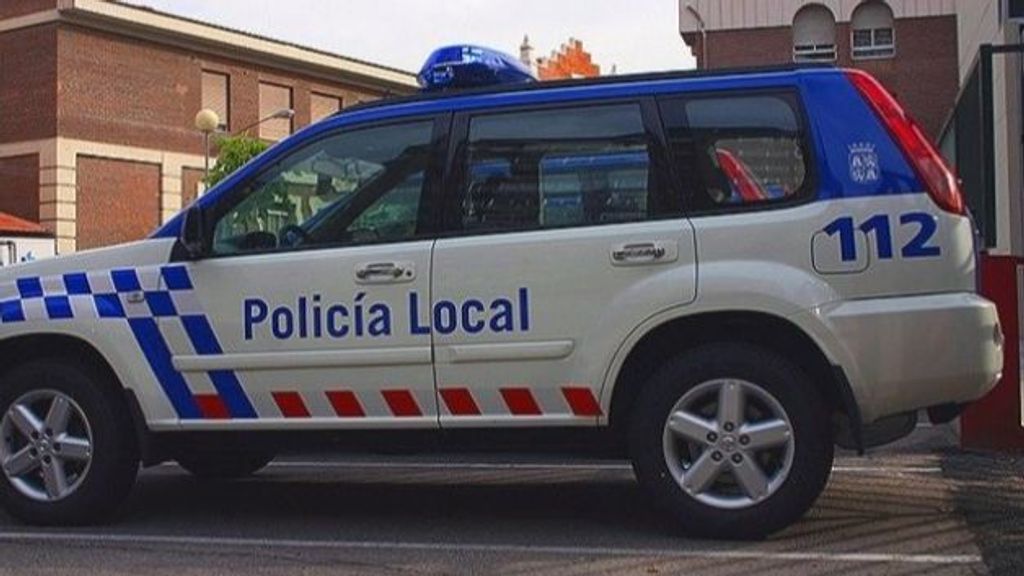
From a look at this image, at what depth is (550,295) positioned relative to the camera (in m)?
5.70

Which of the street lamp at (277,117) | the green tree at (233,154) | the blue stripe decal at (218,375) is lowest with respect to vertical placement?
the blue stripe decal at (218,375)

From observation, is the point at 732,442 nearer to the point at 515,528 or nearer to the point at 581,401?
the point at 581,401

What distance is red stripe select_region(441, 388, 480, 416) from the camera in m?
5.85

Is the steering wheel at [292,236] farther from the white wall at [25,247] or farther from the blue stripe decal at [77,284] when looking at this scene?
the white wall at [25,247]

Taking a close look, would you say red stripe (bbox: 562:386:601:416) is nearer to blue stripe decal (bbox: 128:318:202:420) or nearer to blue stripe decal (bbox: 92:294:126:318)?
blue stripe decal (bbox: 128:318:202:420)

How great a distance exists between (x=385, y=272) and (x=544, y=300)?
0.74 metres

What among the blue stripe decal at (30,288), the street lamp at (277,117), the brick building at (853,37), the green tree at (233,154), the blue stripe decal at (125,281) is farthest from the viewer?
the brick building at (853,37)

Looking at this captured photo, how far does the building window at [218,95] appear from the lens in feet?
132

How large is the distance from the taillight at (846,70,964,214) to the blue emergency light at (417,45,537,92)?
5.23 ft

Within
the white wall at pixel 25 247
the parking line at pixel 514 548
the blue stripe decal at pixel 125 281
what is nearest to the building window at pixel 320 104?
the white wall at pixel 25 247

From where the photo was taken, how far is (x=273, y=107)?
42250 mm

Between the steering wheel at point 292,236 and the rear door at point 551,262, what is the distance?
0.69 meters

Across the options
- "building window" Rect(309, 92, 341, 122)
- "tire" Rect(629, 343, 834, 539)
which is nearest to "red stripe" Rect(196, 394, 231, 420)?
"tire" Rect(629, 343, 834, 539)

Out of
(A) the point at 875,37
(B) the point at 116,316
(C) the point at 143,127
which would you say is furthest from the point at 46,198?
(B) the point at 116,316
